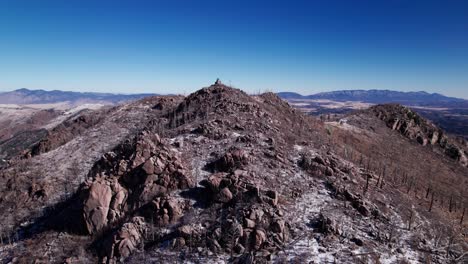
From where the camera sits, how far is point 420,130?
182 feet

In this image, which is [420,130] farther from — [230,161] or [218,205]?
[218,205]

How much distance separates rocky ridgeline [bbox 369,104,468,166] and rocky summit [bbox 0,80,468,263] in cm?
2214

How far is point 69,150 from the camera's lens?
3175 cm

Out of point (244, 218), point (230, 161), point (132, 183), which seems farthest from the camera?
point (230, 161)

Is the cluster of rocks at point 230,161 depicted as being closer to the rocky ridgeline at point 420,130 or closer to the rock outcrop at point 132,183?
the rock outcrop at point 132,183

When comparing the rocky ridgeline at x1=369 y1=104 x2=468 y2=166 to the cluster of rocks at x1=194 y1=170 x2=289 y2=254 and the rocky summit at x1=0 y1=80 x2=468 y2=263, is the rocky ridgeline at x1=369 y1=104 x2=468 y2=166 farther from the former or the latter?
the cluster of rocks at x1=194 y1=170 x2=289 y2=254

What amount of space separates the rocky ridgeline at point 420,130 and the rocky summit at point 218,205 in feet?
72.6

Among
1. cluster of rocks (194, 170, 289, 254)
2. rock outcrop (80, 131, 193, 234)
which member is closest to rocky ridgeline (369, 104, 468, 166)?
cluster of rocks (194, 170, 289, 254)

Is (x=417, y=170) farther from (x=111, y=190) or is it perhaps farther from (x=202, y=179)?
(x=111, y=190)

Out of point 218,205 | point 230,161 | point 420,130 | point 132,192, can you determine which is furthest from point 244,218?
point 420,130

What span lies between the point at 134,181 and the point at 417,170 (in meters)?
35.7

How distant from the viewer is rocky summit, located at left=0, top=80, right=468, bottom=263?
17.0m

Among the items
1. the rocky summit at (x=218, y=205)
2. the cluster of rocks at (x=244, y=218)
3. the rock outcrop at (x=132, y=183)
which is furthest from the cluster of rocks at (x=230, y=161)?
the rock outcrop at (x=132, y=183)

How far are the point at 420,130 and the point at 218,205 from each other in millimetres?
49199
